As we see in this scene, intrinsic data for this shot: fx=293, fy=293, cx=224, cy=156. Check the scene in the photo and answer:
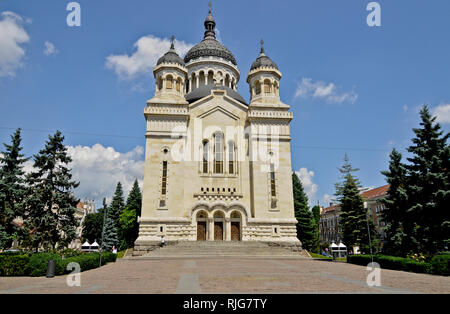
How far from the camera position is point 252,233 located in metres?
28.3

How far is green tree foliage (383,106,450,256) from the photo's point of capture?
1959cm

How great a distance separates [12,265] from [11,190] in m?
17.0

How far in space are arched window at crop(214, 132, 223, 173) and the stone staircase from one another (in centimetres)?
796

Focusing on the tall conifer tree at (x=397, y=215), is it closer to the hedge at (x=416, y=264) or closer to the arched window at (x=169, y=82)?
the hedge at (x=416, y=264)

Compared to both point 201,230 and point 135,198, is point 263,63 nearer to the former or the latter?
point 201,230

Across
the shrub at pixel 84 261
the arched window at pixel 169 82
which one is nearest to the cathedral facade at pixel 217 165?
the arched window at pixel 169 82

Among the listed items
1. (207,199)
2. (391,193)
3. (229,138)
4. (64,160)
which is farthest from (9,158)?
(391,193)

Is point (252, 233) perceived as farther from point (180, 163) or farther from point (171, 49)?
point (171, 49)

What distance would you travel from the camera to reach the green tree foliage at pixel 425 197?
64.3ft

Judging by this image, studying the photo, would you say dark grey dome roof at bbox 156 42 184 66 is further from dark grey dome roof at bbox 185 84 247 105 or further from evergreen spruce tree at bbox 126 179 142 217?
evergreen spruce tree at bbox 126 179 142 217

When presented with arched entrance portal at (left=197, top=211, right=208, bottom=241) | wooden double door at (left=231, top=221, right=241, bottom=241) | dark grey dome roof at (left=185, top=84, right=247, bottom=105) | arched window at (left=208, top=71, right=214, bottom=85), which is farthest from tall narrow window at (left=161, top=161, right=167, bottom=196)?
arched window at (left=208, top=71, right=214, bottom=85)

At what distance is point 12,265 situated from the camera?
40.3 ft

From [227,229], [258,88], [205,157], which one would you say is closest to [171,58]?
[258,88]
